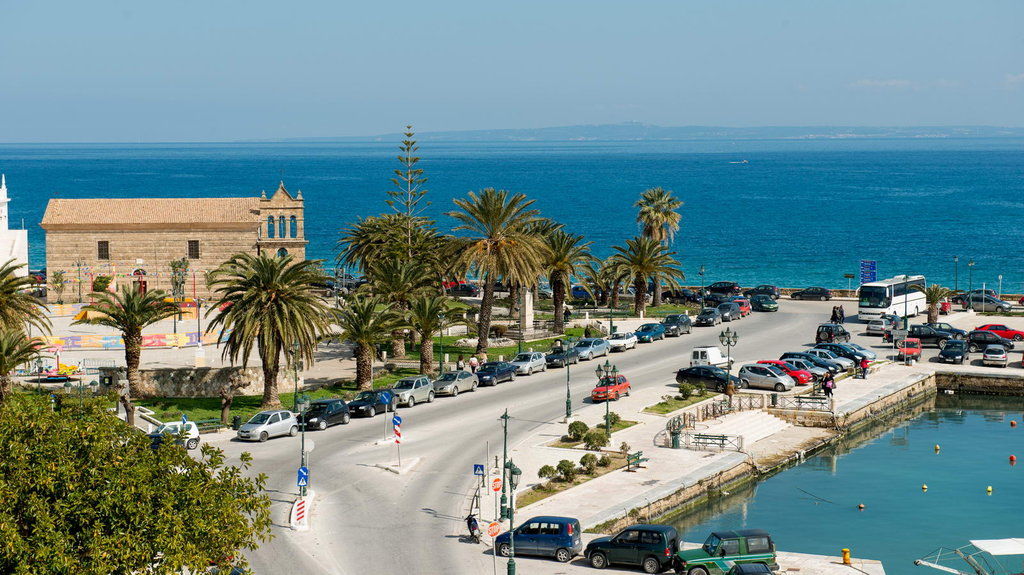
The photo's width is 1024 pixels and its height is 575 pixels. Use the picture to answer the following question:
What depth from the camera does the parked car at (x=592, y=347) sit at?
67.2m

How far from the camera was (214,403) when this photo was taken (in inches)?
2186

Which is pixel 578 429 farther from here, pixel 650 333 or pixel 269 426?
pixel 650 333

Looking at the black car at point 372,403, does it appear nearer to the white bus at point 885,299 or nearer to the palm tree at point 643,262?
the palm tree at point 643,262

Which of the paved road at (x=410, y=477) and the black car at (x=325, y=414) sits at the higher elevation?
the black car at (x=325, y=414)

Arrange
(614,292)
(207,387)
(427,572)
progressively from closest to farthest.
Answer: (427,572) < (207,387) < (614,292)

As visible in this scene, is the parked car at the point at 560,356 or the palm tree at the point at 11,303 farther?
the parked car at the point at 560,356

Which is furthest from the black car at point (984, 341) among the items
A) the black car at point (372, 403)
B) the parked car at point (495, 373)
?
the black car at point (372, 403)

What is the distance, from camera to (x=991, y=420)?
197 feet

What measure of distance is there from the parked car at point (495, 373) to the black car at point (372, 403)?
717 centimetres

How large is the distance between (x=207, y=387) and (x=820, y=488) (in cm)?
2885

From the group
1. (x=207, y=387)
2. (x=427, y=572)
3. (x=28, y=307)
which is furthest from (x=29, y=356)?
(x=427, y=572)

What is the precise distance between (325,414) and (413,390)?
5.63 metres

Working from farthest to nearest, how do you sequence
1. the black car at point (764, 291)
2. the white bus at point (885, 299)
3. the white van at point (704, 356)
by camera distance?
the black car at point (764, 291)
the white bus at point (885, 299)
the white van at point (704, 356)

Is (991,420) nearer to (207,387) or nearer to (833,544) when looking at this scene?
(833,544)
